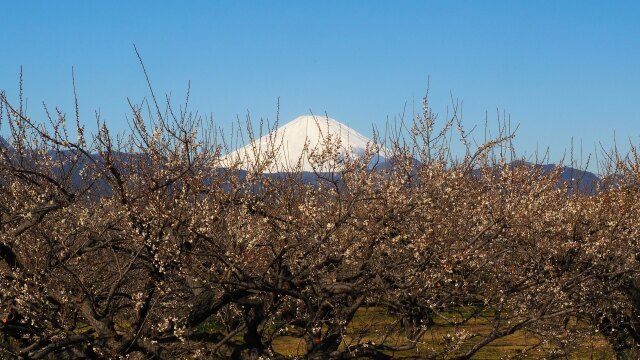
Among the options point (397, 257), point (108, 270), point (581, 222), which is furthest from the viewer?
point (581, 222)

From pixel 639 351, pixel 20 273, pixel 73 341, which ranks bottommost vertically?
pixel 639 351

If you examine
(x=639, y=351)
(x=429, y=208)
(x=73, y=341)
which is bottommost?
(x=639, y=351)

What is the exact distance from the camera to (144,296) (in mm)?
9805

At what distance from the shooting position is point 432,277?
1046 cm

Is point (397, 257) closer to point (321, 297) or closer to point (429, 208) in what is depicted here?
point (429, 208)

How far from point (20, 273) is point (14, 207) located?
172 cm

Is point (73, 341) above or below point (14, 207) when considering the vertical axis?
below

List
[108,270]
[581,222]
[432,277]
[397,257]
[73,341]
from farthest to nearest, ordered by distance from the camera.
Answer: [581,222] → [108,270] → [397,257] → [432,277] → [73,341]

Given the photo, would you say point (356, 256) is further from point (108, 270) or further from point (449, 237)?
point (108, 270)

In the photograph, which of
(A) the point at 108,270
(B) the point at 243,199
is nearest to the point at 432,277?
(B) the point at 243,199

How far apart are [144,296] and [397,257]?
3.75 m

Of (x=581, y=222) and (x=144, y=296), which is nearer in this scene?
(x=144, y=296)

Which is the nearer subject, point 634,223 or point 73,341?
point 73,341

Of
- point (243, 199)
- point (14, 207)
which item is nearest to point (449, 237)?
point (243, 199)
